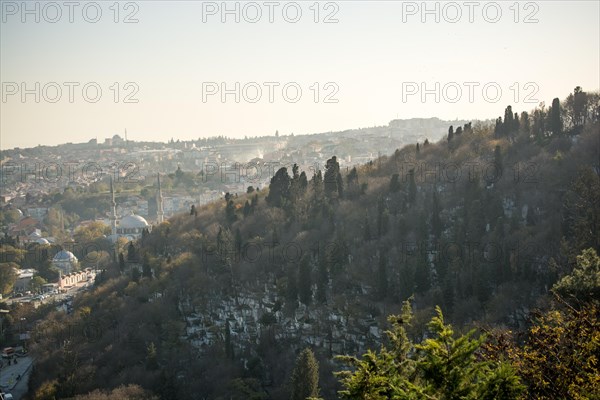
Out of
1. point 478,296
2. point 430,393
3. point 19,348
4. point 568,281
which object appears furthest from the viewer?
point 19,348

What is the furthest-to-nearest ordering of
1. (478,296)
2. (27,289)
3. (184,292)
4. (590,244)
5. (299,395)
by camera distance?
(27,289) < (184,292) < (478,296) < (590,244) < (299,395)

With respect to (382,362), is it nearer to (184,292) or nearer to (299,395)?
(299,395)

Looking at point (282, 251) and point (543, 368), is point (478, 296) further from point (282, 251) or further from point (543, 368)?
point (543, 368)

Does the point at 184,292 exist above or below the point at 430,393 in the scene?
below

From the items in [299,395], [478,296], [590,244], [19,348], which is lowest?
[19,348]

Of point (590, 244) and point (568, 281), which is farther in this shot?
point (590, 244)

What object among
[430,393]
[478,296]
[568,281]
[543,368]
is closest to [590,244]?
[478,296]

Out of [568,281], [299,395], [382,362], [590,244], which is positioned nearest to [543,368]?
[382,362]
